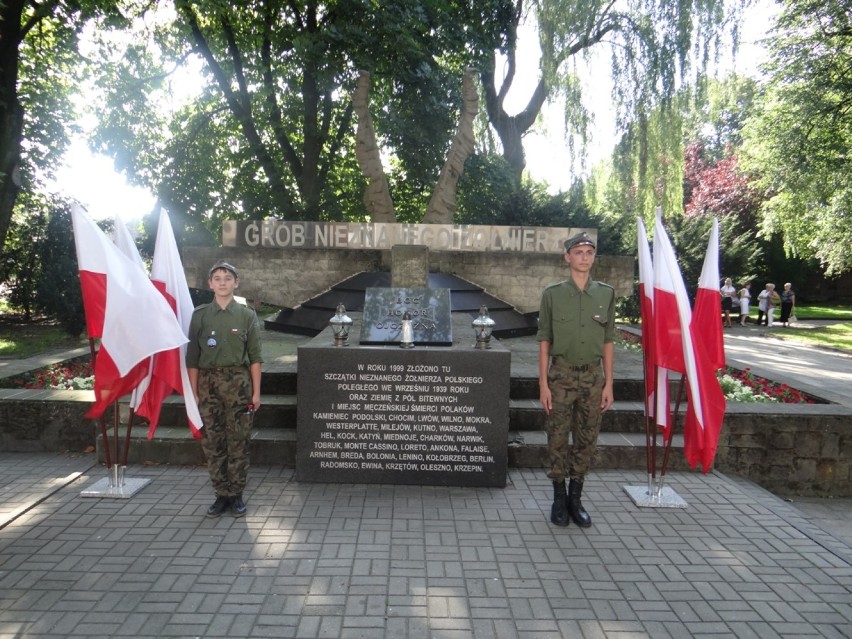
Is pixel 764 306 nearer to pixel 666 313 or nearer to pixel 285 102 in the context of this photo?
pixel 285 102

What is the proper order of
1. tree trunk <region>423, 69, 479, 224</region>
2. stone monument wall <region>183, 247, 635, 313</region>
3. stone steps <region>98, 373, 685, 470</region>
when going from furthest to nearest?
tree trunk <region>423, 69, 479, 224</region>, stone monument wall <region>183, 247, 635, 313</region>, stone steps <region>98, 373, 685, 470</region>

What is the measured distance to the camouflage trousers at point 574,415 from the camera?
4246 millimetres

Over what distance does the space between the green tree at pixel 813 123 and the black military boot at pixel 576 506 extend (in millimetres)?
19380

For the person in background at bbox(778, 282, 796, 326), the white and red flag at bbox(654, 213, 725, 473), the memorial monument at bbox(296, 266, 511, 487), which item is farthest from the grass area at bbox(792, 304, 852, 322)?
the memorial monument at bbox(296, 266, 511, 487)

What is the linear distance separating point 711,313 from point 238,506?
13.7 feet

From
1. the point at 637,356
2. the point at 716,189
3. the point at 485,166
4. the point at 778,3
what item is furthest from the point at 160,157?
the point at 716,189

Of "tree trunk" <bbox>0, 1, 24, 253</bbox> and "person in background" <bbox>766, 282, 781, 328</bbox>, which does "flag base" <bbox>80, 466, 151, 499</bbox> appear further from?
"person in background" <bbox>766, 282, 781, 328</bbox>

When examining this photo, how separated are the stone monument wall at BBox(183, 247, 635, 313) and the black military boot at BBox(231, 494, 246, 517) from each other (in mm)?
5646

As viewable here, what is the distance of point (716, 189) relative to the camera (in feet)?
97.0

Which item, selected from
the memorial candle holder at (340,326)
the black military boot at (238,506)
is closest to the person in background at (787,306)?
the memorial candle holder at (340,326)

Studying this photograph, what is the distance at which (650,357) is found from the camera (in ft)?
15.6

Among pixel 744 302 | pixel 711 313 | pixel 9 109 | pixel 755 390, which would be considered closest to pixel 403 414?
pixel 711 313

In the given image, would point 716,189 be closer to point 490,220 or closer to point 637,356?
point 490,220

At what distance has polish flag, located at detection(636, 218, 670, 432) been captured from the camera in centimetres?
475
